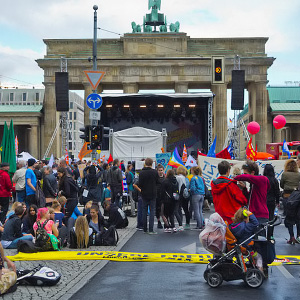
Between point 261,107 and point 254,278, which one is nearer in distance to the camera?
point 254,278

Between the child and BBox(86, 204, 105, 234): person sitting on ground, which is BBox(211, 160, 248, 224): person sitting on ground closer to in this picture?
the child

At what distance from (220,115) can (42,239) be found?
54.3m

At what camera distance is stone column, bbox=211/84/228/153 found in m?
64.7

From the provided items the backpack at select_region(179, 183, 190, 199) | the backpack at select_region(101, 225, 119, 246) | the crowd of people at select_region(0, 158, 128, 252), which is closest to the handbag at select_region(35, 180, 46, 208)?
the crowd of people at select_region(0, 158, 128, 252)

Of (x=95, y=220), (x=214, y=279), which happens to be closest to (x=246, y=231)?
(x=214, y=279)

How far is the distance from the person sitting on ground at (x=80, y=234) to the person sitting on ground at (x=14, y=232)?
0.84 metres

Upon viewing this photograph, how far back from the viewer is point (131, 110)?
3725 cm

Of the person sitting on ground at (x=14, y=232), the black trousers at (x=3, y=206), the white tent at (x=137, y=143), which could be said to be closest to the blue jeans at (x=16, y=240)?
the person sitting on ground at (x=14, y=232)

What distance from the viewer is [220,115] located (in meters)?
66.1

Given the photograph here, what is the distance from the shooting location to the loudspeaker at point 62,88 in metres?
39.4

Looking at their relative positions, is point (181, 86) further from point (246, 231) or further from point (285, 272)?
point (246, 231)

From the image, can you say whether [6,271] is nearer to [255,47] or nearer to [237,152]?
[237,152]

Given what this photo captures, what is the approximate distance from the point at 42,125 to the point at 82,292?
66892mm

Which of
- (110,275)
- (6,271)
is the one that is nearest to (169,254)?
(110,275)
